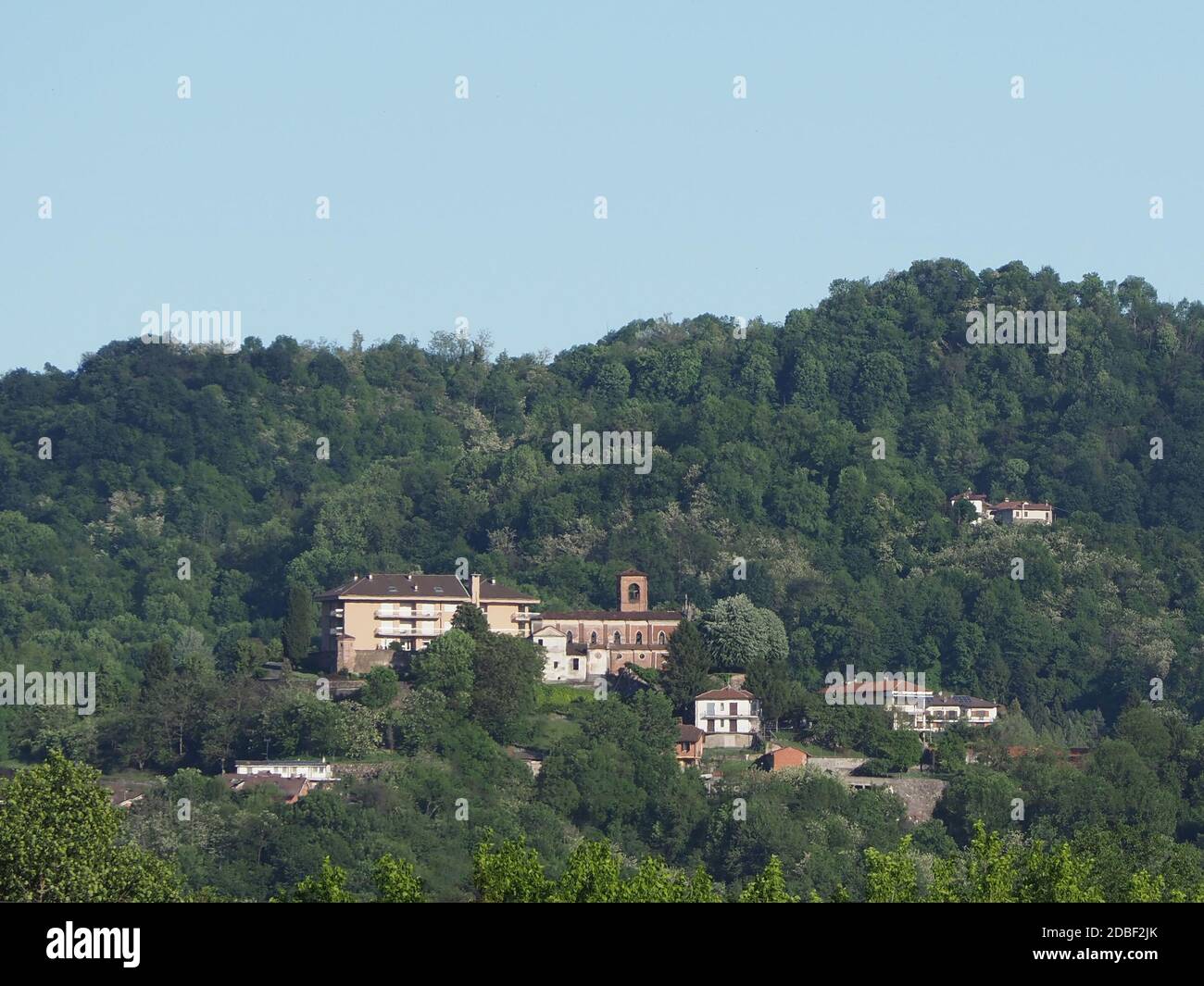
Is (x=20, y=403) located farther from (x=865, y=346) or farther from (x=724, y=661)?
(x=724, y=661)

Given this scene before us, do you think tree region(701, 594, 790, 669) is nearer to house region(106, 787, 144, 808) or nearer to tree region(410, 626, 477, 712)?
tree region(410, 626, 477, 712)

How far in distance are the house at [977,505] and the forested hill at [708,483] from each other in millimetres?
1437

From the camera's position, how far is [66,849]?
1168 inches

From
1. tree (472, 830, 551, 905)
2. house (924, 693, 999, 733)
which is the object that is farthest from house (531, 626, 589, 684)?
tree (472, 830, 551, 905)

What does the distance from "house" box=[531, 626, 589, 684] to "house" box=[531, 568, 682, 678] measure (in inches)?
6.3

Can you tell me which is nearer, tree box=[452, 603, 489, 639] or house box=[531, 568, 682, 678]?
tree box=[452, 603, 489, 639]

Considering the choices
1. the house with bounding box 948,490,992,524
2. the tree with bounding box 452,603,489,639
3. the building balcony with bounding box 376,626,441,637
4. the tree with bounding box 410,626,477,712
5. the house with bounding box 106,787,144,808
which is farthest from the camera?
the house with bounding box 948,490,992,524

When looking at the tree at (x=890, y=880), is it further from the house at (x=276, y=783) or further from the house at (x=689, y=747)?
the house at (x=689, y=747)

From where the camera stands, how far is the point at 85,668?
258 ft

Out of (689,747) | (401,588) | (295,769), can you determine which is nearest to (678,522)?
(401,588)

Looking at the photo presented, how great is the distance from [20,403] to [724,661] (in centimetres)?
5894

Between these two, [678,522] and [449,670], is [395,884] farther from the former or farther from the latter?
[678,522]

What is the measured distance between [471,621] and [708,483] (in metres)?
34.7

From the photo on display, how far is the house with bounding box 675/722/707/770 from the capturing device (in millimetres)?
66562
